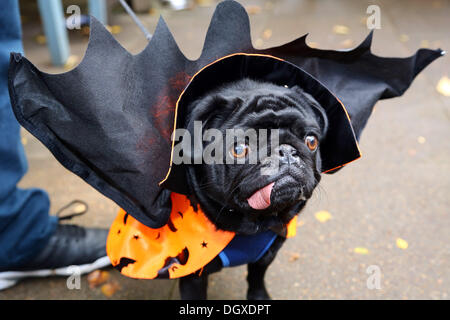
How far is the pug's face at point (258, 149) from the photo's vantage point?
1261 millimetres

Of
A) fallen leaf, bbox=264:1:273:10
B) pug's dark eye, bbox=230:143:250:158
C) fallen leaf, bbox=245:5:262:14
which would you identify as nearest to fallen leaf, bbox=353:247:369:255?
pug's dark eye, bbox=230:143:250:158

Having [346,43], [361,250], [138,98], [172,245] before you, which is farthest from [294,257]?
[346,43]

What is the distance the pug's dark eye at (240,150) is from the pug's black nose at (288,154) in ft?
0.32

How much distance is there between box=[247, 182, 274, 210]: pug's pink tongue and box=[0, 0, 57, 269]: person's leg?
1.09m

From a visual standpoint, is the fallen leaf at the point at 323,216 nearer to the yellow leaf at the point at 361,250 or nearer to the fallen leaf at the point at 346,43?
the yellow leaf at the point at 361,250

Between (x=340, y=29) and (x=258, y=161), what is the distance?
3.90 m

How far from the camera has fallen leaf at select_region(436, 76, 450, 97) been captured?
3.59 m

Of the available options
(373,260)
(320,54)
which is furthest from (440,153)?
(320,54)

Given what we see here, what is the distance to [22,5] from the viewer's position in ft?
17.2

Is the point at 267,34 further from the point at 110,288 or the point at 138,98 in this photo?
the point at 138,98

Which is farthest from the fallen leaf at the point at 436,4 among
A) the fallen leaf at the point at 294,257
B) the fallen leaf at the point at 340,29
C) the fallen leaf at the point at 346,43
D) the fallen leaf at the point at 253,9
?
the fallen leaf at the point at 294,257

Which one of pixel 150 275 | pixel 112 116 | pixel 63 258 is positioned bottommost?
pixel 63 258

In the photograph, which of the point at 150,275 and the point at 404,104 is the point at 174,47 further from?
the point at 404,104
